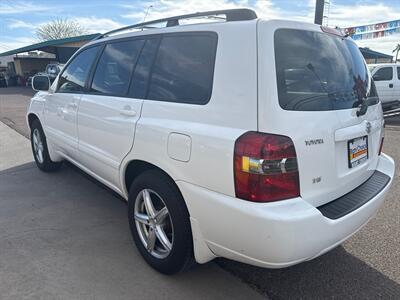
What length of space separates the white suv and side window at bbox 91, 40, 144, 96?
0.8 inches

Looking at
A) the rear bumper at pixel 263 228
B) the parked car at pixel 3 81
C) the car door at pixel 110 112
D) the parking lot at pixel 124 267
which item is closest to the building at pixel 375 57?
the parking lot at pixel 124 267

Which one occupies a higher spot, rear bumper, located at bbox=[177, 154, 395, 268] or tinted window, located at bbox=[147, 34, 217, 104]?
tinted window, located at bbox=[147, 34, 217, 104]

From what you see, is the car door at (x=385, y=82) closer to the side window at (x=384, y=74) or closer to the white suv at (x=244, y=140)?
the side window at (x=384, y=74)

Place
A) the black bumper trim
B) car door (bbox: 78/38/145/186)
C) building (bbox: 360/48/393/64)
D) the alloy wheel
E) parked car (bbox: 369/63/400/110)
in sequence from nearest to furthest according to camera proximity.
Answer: the black bumper trim, the alloy wheel, car door (bbox: 78/38/145/186), parked car (bbox: 369/63/400/110), building (bbox: 360/48/393/64)

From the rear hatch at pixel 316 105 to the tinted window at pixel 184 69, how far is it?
1.21 ft

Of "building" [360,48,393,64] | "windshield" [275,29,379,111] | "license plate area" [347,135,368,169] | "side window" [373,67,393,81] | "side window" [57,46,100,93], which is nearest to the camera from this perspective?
"windshield" [275,29,379,111]

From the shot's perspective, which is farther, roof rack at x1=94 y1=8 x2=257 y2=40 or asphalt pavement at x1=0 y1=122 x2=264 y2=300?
asphalt pavement at x1=0 y1=122 x2=264 y2=300

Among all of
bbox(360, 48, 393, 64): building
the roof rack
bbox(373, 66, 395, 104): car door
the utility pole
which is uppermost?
the utility pole

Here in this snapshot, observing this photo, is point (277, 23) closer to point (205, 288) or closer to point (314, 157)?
point (314, 157)

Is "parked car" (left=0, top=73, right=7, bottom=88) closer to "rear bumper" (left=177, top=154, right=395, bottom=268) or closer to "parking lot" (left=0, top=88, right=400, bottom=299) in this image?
"parking lot" (left=0, top=88, right=400, bottom=299)

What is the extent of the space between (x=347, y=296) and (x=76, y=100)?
2.99 metres

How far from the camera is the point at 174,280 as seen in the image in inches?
100

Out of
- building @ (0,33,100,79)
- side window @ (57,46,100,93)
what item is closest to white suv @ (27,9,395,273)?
side window @ (57,46,100,93)

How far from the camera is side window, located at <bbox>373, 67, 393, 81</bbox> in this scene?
1139 centimetres
